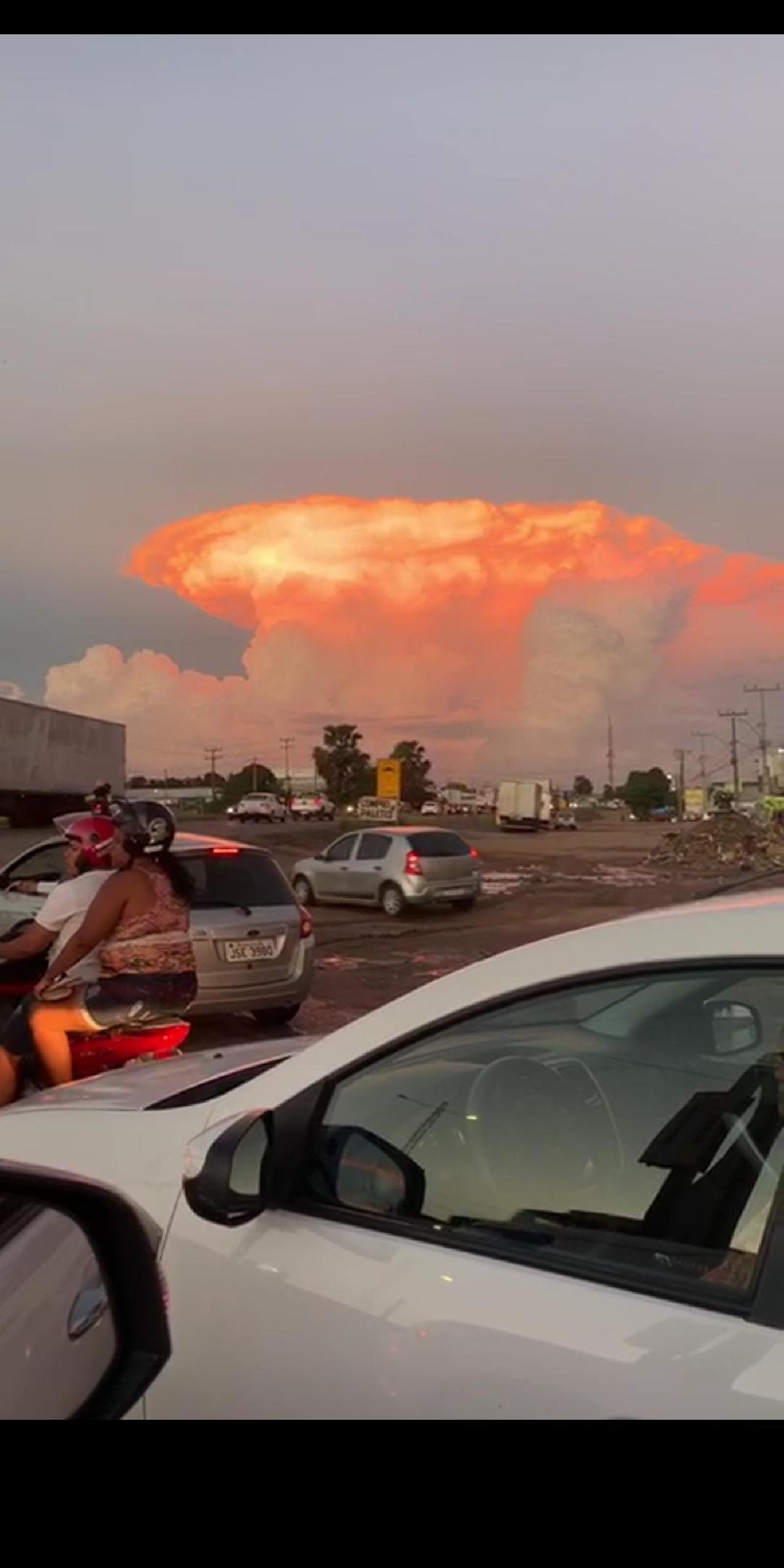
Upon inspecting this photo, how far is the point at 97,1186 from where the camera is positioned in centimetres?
241

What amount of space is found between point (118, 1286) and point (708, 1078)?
1.18 meters

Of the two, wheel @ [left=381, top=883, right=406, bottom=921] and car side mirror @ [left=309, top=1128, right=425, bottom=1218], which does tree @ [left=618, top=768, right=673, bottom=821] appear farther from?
car side mirror @ [left=309, top=1128, right=425, bottom=1218]

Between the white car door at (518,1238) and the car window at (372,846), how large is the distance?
58.7ft

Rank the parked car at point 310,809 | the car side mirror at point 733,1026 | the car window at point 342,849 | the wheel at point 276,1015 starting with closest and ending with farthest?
the car side mirror at point 733,1026 → the wheel at point 276,1015 → the car window at point 342,849 → the parked car at point 310,809

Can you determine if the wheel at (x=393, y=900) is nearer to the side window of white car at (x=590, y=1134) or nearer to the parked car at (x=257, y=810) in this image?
the side window of white car at (x=590, y=1134)

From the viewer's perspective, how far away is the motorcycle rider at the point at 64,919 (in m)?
5.04

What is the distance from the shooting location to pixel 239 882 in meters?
8.94

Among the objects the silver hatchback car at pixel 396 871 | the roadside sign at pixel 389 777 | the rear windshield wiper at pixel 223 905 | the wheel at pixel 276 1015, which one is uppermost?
the roadside sign at pixel 389 777

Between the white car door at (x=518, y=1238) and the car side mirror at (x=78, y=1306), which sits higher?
the white car door at (x=518, y=1238)

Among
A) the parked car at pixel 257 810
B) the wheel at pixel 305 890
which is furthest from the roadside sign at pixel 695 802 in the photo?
the wheel at pixel 305 890

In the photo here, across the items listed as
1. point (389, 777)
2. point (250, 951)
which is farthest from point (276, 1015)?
point (389, 777)

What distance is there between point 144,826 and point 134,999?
73 cm
